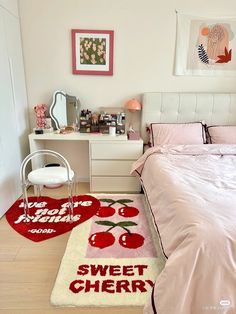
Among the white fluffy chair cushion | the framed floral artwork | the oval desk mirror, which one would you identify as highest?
the framed floral artwork

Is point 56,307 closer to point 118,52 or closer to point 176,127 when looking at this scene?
point 176,127

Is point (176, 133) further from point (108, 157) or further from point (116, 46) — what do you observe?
point (116, 46)

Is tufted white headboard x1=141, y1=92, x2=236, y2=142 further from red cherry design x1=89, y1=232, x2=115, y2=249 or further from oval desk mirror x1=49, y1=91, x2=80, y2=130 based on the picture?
red cherry design x1=89, y1=232, x2=115, y2=249

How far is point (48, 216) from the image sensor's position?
2.16m

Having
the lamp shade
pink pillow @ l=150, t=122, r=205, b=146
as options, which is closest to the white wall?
the lamp shade

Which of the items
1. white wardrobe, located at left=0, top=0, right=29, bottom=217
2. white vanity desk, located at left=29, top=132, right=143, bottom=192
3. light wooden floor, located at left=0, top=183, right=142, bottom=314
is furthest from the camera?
white vanity desk, located at left=29, top=132, right=143, bottom=192

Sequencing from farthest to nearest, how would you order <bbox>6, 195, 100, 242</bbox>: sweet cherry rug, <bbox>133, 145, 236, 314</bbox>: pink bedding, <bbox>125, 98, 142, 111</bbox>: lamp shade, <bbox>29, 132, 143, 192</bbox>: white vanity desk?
<bbox>125, 98, 142, 111</bbox>: lamp shade, <bbox>29, 132, 143, 192</bbox>: white vanity desk, <bbox>6, 195, 100, 242</bbox>: sweet cherry rug, <bbox>133, 145, 236, 314</bbox>: pink bedding

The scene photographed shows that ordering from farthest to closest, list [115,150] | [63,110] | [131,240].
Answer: [63,110] → [115,150] → [131,240]

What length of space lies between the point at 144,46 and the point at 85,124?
1137mm

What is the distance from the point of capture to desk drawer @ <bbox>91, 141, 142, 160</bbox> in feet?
8.20

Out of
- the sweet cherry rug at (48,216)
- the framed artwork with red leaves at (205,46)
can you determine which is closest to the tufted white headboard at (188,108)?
the framed artwork with red leaves at (205,46)

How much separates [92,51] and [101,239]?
204 cm

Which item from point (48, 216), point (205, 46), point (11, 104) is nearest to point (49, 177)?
point (48, 216)

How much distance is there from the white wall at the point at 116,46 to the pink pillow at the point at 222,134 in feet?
1.71
